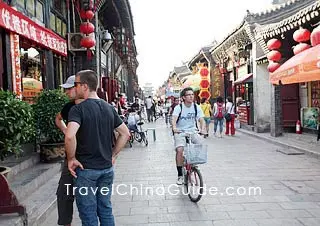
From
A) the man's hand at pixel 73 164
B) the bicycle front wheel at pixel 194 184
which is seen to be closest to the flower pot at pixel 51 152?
the bicycle front wheel at pixel 194 184

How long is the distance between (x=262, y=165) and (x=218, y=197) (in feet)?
9.55

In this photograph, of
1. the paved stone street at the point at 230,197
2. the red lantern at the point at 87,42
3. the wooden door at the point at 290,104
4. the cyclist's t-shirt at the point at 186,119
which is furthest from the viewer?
the wooden door at the point at 290,104

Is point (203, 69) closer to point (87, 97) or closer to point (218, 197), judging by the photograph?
point (218, 197)

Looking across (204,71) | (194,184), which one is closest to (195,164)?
(194,184)

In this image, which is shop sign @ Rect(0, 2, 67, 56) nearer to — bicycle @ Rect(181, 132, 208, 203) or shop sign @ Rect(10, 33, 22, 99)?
shop sign @ Rect(10, 33, 22, 99)

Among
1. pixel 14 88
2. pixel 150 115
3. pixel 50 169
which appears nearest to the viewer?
pixel 50 169

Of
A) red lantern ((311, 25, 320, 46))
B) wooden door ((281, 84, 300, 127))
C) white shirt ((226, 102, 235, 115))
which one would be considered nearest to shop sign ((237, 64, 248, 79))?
white shirt ((226, 102, 235, 115))

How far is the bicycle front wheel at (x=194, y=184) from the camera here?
5.27m

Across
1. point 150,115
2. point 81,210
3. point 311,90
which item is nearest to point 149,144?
point 311,90

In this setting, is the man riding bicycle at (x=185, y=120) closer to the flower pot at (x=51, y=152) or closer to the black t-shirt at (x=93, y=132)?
the flower pot at (x=51, y=152)

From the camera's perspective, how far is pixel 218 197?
558cm

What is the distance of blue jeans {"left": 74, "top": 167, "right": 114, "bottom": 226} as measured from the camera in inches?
130

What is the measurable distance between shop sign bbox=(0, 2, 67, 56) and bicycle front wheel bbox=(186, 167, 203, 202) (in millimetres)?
3639

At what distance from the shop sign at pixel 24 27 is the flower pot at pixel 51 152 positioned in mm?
2072
